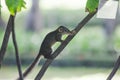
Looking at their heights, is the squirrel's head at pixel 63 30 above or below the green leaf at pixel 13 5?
below

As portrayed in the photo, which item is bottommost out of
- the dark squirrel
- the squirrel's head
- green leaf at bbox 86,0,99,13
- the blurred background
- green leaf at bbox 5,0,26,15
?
the blurred background

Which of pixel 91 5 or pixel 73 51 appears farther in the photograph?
pixel 73 51

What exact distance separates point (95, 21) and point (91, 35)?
222 centimetres

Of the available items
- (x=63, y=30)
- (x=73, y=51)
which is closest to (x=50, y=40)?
(x=63, y=30)

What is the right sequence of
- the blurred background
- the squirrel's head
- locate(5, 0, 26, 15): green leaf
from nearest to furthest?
locate(5, 0, 26, 15): green leaf, the squirrel's head, the blurred background

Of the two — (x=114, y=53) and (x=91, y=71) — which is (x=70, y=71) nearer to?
(x=91, y=71)

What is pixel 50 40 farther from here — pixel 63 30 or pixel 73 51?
pixel 73 51

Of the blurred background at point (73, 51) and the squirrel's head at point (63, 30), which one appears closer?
the squirrel's head at point (63, 30)

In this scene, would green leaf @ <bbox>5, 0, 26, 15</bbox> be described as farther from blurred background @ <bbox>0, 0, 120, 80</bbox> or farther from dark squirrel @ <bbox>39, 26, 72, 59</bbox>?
blurred background @ <bbox>0, 0, 120, 80</bbox>

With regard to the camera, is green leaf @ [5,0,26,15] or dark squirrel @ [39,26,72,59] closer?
green leaf @ [5,0,26,15]

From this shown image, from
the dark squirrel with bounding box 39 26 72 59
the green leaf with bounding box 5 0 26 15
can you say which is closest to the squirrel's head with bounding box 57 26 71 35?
the dark squirrel with bounding box 39 26 72 59

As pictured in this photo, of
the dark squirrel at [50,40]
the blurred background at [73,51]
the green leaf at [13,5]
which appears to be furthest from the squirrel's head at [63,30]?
the blurred background at [73,51]

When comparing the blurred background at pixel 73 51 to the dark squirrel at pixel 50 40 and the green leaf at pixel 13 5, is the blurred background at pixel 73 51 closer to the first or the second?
the dark squirrel at pixel 50 40

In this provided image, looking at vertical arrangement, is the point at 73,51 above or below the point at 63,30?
below
